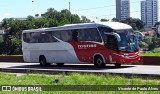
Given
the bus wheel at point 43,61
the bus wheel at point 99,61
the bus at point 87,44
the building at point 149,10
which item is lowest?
the bus wheel at point 43,61

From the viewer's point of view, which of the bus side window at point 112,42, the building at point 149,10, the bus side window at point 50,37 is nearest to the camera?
the bus side window at point 112,42

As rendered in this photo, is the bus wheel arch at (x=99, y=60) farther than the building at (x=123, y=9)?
No

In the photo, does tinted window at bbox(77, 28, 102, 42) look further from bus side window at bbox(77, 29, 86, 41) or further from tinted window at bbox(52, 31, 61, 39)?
tinted window at bbox(52, 31, 61, 39)

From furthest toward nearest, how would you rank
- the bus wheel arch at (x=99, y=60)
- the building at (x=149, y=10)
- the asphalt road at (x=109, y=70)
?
the building at (x=149, y=10) → the bus wheel arch at (x=99, y=60) → the asphalt road at (x=109, y=70)

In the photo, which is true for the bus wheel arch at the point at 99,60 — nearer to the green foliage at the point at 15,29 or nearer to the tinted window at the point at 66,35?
the tinted window at the point at 66,35

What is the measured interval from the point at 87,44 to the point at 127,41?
2.90 meters

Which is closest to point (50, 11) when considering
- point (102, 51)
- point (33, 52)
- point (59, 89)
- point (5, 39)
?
point (5, 39)

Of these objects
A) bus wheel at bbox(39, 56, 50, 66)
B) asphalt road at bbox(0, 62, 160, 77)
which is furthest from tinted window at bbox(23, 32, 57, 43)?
asphalt road at bbox(0, 62, 160, 77)

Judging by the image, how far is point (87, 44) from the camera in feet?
83.9

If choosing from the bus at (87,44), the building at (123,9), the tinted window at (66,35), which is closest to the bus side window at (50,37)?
the bus at (87,44)

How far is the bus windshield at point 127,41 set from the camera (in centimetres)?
2395

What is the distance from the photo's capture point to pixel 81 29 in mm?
26016

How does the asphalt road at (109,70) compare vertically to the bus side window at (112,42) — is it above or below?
below

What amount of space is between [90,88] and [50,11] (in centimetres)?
9355
